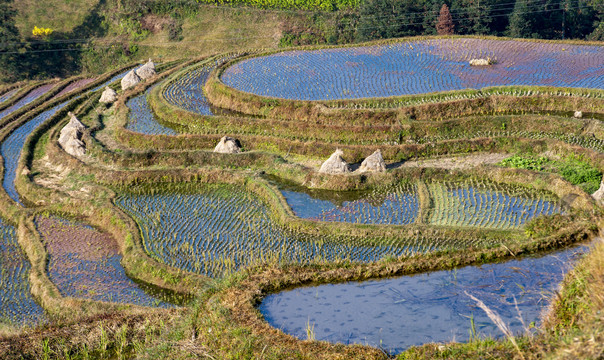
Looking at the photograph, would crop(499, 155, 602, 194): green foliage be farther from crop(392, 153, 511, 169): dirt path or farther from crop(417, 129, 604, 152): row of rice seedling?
crop(417, 129, 604, 152): row of rice seedling

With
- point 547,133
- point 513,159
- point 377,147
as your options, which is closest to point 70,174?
point 377,147

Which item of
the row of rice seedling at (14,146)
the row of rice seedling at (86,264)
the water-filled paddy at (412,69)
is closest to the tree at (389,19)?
the water-filled paddy at (412,69)

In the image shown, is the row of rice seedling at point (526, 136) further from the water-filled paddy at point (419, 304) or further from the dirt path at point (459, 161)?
the water-filled paddy at point (419, 304)

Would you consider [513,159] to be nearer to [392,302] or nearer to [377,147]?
[377,147]

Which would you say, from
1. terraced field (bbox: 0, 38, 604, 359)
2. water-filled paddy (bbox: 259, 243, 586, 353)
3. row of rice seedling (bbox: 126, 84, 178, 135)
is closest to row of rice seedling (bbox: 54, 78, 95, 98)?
terraced field (bbox: 0, 38, 604, 359)

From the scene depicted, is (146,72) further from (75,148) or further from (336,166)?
(336,166)

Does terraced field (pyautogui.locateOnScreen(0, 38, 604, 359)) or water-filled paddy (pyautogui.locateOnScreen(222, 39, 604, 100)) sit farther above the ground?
water-filled paddy (pyautogui.locateOnScreen(222, 39, 604, 100))

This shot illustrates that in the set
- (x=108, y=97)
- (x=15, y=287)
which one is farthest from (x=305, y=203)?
(x=108, y=97)
